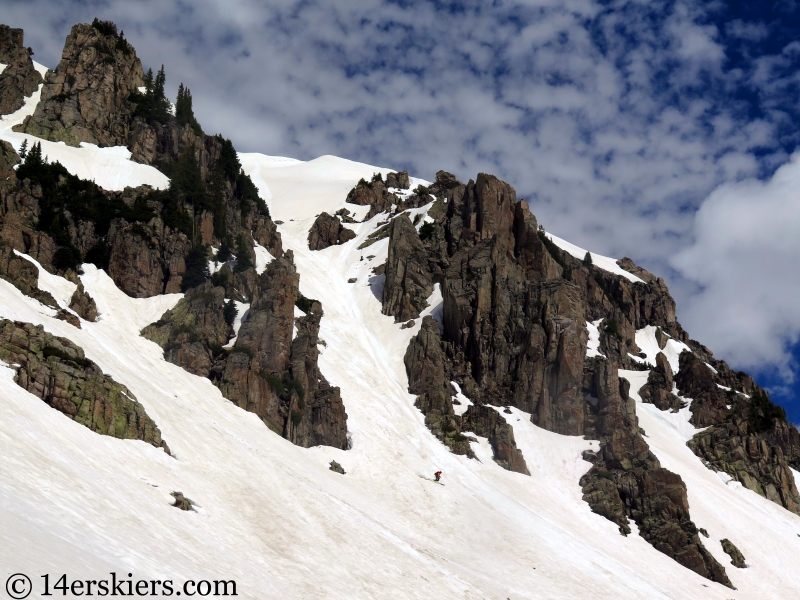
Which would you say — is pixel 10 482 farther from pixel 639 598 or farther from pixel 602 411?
pixel 602 411

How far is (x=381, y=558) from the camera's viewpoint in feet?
117

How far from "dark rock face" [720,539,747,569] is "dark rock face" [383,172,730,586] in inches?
144

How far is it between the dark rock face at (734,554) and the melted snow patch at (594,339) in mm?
25971

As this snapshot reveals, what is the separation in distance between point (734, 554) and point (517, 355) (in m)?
25.6

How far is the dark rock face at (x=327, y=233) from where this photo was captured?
105125 millimetres

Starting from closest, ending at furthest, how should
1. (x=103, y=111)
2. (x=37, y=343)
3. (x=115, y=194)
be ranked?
(x=37, y=343) < (x=115, y=194) < (x=103, y=111)

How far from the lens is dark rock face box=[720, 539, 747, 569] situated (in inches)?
2256

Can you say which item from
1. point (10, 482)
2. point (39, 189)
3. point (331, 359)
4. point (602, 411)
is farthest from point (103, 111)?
point (10, 482)

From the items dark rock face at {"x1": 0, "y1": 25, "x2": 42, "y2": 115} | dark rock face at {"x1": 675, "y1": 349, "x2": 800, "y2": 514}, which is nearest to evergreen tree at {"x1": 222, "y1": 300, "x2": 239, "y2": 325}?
dark rock face at {"x1": 0, "y1": 25, "x2": 42, "y2": 115}

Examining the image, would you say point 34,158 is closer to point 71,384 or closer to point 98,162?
point 98,162

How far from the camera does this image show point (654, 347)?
342ft

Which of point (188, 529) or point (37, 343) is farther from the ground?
point (37, 343)

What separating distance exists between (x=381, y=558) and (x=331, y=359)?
3196cm
